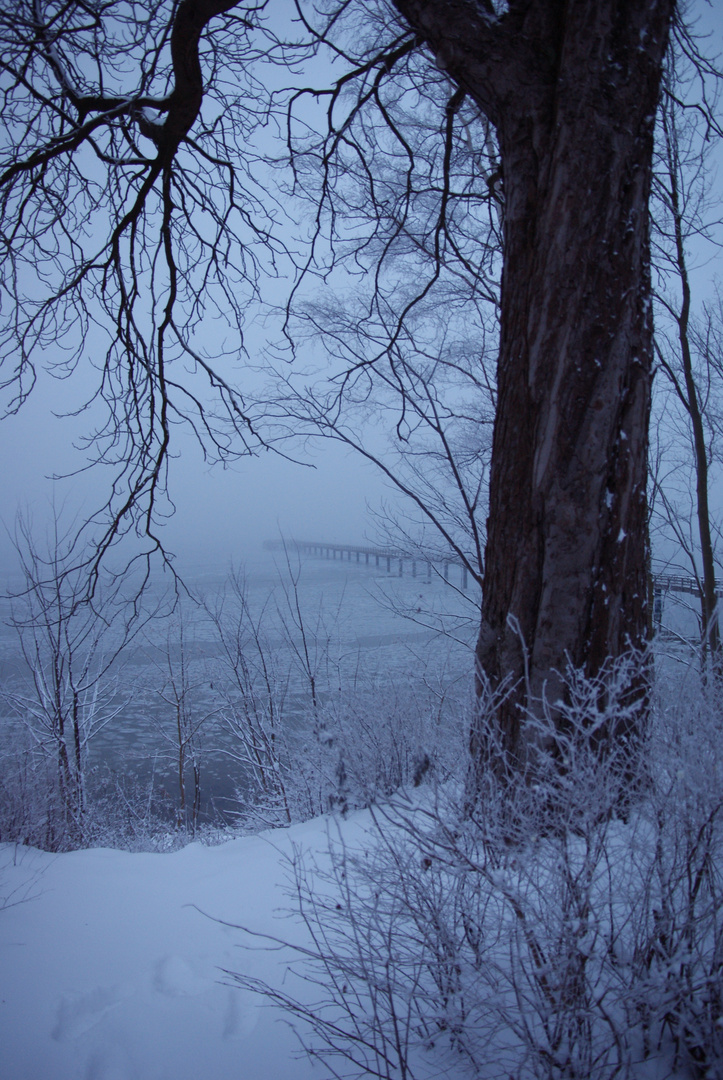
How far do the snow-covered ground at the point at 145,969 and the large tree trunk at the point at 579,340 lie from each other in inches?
50.2

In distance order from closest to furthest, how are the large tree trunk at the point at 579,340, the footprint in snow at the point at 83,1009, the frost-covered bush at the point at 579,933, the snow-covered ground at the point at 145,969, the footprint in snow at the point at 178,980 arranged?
1. the frost-covered bush at the point at 579,933
2. the snow-covered ground at the point at 145,969
3. the footprint in snow at the point at 83,1009
4. the footprint in snow at the point at 178,980
5. the large tree trunk at the point at 579,340

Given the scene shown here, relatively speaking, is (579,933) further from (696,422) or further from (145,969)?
(696,422)

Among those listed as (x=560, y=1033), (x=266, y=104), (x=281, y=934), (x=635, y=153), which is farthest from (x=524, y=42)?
(x=281, y=934)

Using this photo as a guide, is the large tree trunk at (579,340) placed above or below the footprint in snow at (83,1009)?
above

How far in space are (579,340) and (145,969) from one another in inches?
117

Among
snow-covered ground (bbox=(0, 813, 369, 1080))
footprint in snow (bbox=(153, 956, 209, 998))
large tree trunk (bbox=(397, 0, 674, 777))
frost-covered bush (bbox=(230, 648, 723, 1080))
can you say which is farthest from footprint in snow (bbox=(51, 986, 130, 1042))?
large tree trunk (bbox=(397, 0, 674, 777))

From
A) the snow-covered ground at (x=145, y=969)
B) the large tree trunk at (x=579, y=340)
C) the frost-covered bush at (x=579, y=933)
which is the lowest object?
the snow-covered ground at (x=145, y=969)

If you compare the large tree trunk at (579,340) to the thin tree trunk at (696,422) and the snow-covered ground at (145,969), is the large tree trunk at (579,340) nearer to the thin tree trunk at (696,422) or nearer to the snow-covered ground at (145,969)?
the snow-covered ground at (145,969)

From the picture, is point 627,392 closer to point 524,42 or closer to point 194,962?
point 524,42

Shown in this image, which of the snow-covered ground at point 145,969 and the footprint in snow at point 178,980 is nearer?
the snow-covered ground at point 145,969

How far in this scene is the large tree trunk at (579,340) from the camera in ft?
7.19

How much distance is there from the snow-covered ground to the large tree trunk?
1.27m

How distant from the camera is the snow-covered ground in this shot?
1.73 meters

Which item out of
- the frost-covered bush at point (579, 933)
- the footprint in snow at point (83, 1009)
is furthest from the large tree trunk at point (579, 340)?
the footprint in snow at point (83, 1009)
